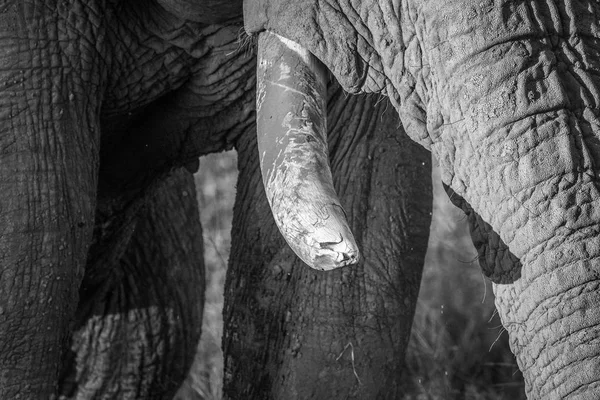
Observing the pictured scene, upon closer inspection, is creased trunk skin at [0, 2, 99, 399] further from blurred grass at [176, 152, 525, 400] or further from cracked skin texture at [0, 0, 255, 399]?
blurred grass at [176, 152, 525, 400]

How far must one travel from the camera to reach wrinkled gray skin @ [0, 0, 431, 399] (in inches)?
118

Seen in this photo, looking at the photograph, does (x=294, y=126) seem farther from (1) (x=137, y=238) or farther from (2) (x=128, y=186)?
(1) (x=137, y=238)

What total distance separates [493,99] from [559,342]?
0.40 meters

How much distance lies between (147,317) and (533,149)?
225 cm

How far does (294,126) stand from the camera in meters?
2.58

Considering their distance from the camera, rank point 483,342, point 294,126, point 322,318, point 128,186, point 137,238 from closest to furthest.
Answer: point 294,126
point 322,318
point 128,186
point 137,238
point 483,342

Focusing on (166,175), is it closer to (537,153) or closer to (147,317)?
(147,317)

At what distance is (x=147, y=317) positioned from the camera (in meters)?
4.31

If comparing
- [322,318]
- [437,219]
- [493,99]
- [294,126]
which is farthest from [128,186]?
[437,219]

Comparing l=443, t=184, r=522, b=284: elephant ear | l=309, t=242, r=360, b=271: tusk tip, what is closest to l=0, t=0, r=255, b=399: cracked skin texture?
l=309, t=242, r=360, b=271: tusk tip

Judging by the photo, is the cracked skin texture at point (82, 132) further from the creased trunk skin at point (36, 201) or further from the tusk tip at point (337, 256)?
the tusk tip at point (337, 256)

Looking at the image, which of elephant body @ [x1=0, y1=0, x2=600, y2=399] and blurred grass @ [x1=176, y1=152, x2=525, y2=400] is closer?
elephant body @ [x1=0, y1=0, x2=600, y2=399]

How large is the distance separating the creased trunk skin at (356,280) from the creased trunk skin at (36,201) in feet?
1.76

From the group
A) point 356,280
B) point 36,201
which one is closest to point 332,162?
point 356,280
